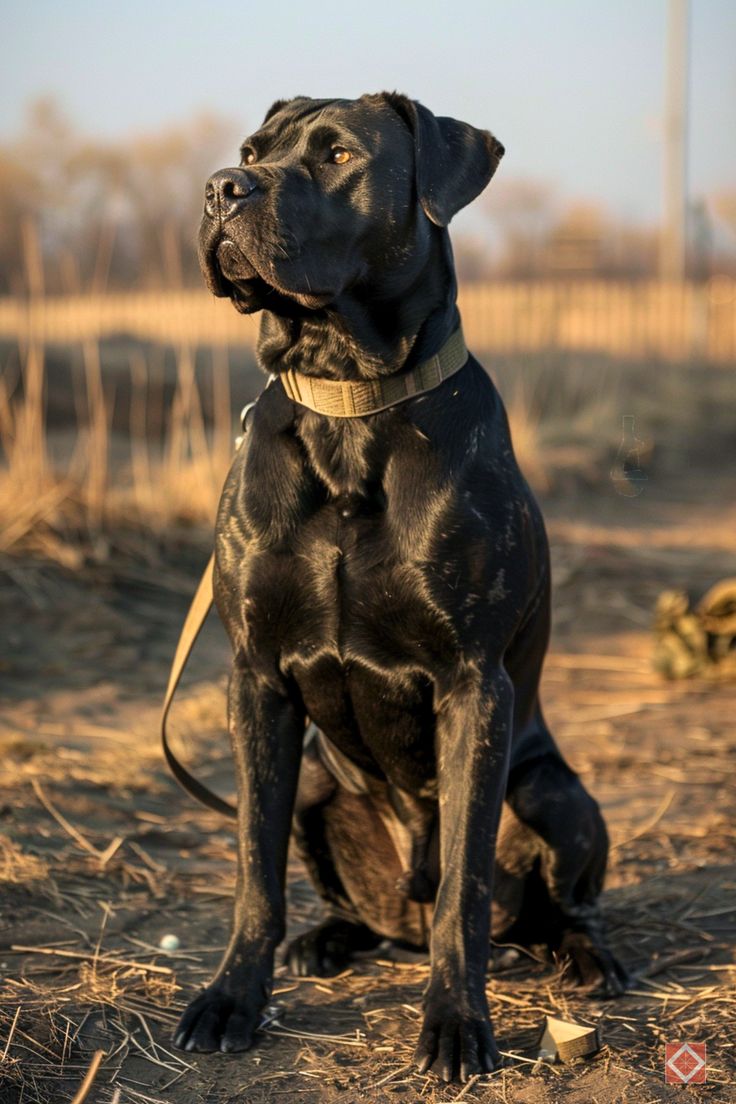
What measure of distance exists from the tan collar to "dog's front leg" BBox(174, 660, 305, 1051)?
23.1 inches

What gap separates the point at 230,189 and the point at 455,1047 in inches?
66.8

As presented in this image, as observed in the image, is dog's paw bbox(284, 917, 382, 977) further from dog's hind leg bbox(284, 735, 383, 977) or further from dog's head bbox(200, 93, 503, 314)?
dog's head bbox(200, 93, 503, 314)

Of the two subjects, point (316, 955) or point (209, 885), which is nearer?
point (316, 955)

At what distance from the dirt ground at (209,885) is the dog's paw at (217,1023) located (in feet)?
0.09

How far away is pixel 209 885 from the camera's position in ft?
12.1

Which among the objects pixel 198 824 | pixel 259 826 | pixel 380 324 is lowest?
pixel 198 824

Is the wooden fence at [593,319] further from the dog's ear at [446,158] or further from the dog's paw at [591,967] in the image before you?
the dog's paw at [591,967]

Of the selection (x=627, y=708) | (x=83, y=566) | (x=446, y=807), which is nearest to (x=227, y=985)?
(x=446, y=807)

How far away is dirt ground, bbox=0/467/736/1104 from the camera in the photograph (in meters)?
2.55

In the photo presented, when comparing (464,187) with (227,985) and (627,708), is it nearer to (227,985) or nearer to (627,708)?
(227,985)

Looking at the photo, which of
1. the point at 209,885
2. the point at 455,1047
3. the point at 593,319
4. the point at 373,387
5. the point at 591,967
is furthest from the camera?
the point at 593,319

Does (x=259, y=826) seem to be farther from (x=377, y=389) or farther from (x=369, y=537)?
(x=377, y=389)

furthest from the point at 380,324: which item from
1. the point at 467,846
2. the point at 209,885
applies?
the point at 209,885

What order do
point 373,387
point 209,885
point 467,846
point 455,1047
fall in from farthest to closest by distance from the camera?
point 209,885, point 373,387, point 467,846, point 455,1047
